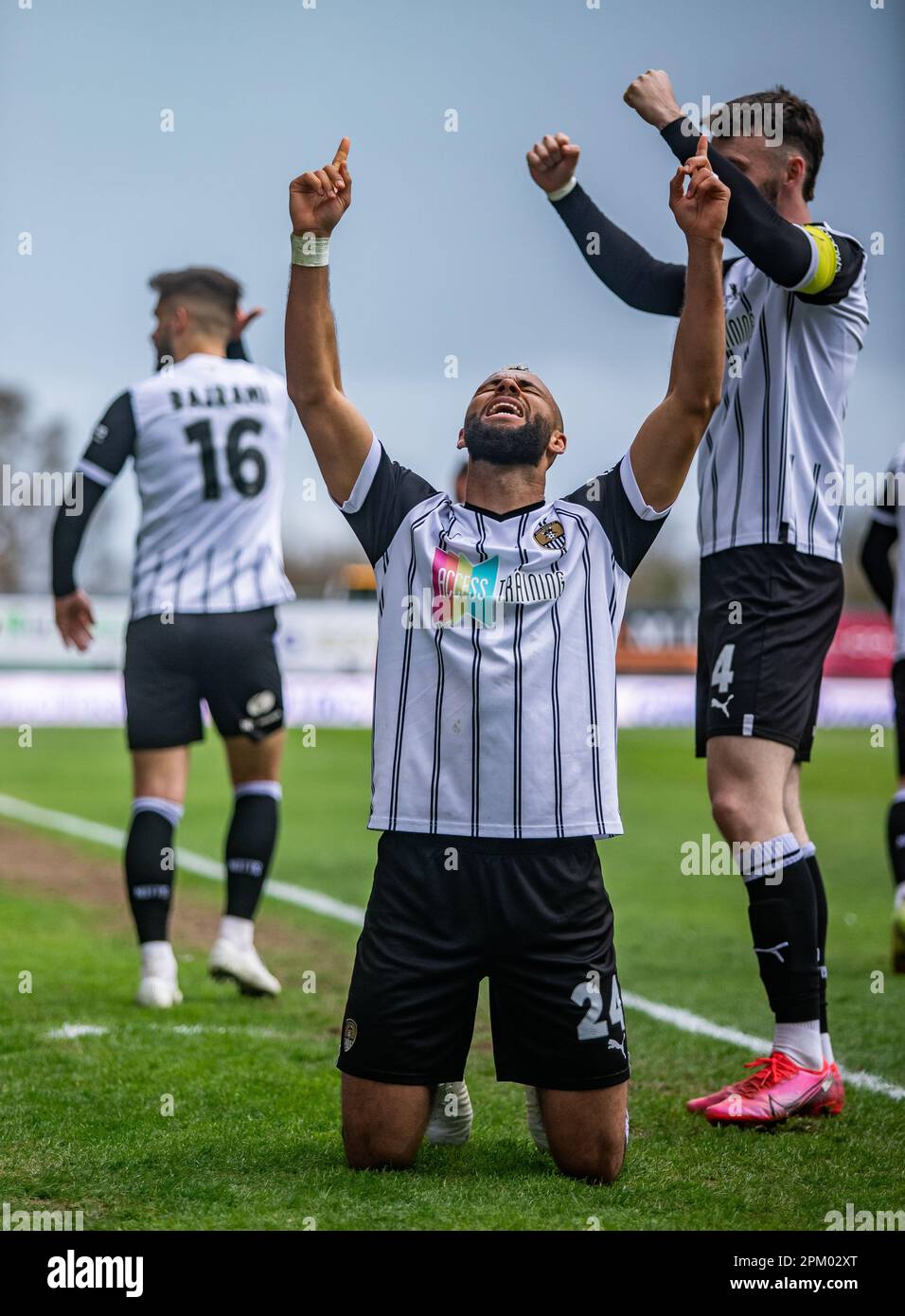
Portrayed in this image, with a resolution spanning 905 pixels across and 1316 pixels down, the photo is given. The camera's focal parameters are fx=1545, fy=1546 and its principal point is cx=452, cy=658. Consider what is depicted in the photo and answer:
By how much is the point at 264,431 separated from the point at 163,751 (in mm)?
1242

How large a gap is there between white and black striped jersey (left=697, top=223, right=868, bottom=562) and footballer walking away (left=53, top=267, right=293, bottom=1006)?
6.67 feet

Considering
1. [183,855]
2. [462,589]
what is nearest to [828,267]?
[462,589]

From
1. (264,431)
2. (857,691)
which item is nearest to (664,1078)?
(264,431)

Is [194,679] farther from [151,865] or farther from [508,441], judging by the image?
[508,441]

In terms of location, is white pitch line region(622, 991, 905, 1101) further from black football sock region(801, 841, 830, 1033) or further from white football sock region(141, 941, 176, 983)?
white football sock region(141, 941, 176, 983)

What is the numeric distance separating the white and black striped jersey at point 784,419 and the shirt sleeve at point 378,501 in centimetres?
101

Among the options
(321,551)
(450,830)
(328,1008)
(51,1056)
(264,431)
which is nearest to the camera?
(450,830)

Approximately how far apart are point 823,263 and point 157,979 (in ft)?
10.4

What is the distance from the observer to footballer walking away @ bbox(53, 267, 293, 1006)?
5.45 meters

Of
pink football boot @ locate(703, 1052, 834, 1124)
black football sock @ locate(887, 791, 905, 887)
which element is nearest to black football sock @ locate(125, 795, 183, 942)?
pink football boot @ locate(703, 1052, 834, 1124)

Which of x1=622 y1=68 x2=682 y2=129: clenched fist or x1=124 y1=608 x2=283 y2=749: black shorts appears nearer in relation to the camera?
x1=622 y1=68 x2=682 y2=129: clenched fist
